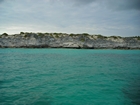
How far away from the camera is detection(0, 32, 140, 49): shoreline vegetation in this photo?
69625 millimetres

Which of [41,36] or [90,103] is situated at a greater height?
[41,36]

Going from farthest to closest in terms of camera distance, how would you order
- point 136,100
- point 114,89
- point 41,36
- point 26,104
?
1. point 41,36
2. point 114,89
3. point 136,100
4. point 26,104

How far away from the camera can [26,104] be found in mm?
6352

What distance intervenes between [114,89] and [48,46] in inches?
2511

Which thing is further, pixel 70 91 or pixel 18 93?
pixel 70 91

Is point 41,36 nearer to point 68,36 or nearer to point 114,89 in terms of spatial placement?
point 68,36

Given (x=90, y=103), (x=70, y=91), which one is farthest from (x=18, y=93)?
(x=90, y=103)

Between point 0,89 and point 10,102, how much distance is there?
233 cm

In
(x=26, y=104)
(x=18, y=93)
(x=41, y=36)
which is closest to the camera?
(x=26, y=104)

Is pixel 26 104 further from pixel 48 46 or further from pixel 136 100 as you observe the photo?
pixel 48 46

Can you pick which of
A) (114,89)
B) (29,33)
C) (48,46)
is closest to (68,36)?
(48,46)

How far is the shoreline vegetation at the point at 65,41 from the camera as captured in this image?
6962cm

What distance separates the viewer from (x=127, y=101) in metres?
7.14

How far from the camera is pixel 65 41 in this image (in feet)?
230
